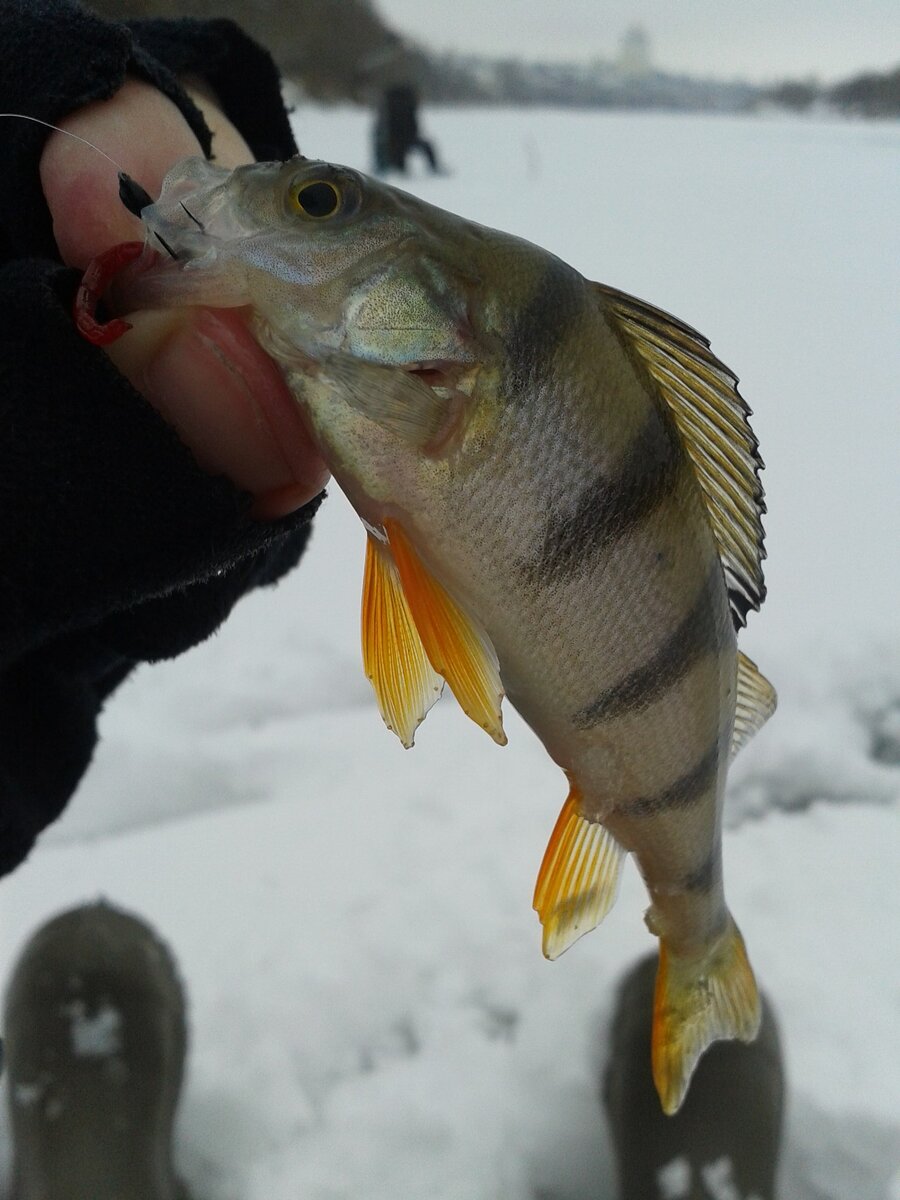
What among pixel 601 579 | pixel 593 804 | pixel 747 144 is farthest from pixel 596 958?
pixel 747 144

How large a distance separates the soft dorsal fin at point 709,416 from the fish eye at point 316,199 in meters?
0.20

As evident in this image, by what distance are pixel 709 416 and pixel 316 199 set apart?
0.33 m

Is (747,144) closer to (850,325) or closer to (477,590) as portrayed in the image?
(850,325)

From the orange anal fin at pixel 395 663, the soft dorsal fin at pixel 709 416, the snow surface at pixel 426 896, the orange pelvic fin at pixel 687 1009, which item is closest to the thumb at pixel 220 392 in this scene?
the orange anal fin at pixel 395 663

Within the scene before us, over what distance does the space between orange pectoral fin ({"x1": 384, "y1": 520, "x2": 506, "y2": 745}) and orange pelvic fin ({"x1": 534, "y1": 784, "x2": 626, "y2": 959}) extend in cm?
19

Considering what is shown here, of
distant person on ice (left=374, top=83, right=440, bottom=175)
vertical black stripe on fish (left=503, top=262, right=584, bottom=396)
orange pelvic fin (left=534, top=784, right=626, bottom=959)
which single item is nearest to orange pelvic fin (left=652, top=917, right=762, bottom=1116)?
orange pelvic fin (left=534, top=784, right=626, bottom=959)

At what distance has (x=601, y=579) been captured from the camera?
2.06 ft

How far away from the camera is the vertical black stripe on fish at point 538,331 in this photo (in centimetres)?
59

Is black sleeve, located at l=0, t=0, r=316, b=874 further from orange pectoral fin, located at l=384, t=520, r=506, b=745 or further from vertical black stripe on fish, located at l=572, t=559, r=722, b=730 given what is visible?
vertical black stripe on fish, located at l=572, t=559, r=722, b=730

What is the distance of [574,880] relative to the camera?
0.79 metres

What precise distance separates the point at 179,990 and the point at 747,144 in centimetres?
1300

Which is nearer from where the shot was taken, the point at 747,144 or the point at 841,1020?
the point at 841,1020

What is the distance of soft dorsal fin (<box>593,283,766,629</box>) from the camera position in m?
0.65

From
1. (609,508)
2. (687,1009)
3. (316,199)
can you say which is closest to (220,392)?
(316,199)
